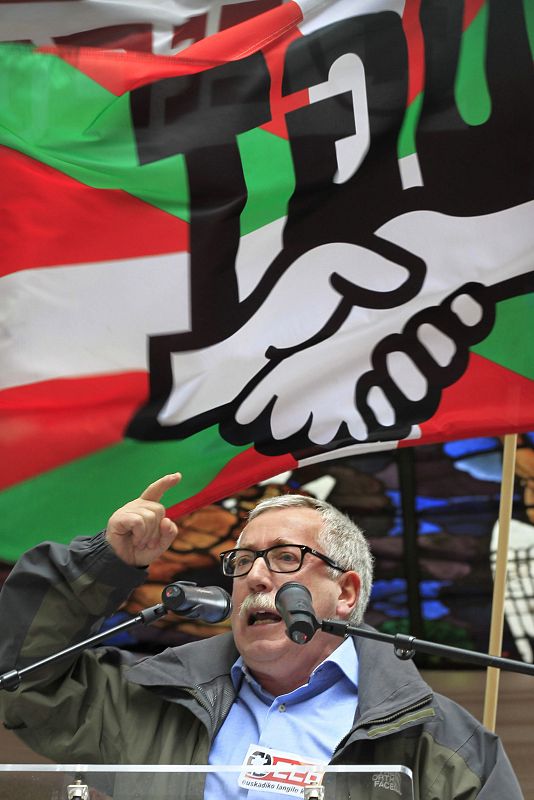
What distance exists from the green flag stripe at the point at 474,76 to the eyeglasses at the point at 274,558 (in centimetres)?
117

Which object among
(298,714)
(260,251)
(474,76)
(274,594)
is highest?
(474,76)

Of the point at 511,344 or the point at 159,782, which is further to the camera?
the point at 511,344

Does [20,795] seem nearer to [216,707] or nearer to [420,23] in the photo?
[216,707]

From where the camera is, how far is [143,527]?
8.52 ft

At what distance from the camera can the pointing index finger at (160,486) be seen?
256 centimetres

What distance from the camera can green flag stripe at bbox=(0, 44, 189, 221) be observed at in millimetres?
3352

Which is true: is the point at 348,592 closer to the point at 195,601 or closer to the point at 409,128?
the point at 195,601

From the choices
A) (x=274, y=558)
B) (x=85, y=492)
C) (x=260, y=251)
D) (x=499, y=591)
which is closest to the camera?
(x=274, y=558)

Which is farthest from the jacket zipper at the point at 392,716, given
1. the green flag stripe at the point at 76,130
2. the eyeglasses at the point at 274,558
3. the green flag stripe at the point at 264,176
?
the green flag stripe at the point at 76,130

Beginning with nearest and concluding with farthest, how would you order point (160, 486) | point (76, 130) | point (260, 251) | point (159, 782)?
point (159, 782) < point (160, 486) < point (260, 251) < point (76, 130)

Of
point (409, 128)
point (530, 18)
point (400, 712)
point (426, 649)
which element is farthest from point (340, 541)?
point (530, 18)

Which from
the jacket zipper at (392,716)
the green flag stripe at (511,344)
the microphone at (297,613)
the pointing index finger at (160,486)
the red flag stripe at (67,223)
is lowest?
the jacket zipper at (392,716)

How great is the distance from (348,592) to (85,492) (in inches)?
26.7

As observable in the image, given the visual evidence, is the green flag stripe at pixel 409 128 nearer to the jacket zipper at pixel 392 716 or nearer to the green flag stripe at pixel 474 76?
the green flag stripe at pixel 474 76
